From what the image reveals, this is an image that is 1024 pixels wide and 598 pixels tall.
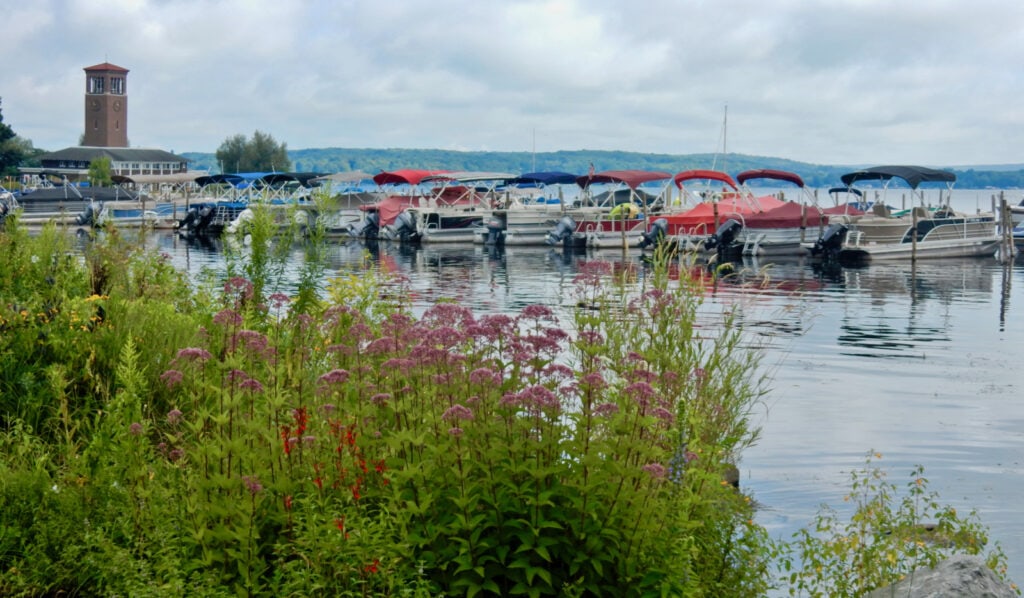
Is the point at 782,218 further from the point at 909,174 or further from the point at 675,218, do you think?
the point at 909,174

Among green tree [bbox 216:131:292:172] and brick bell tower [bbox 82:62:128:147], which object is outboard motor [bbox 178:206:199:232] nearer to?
green tree [bbox 216:131:292:172]

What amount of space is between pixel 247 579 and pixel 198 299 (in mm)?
8248

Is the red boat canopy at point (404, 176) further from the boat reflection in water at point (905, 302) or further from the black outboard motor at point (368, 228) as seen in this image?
the boat reflection in water at point (905, 302)

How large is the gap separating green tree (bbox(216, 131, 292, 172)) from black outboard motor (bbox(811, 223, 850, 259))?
380ft

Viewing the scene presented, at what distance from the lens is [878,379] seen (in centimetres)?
2045

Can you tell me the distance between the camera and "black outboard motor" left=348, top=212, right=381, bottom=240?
223ft

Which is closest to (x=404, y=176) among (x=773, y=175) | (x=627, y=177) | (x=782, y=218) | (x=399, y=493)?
(x=627, y=177)

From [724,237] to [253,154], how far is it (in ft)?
390

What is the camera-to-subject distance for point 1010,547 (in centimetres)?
1069

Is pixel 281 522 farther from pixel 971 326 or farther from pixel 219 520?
pixel 971 326

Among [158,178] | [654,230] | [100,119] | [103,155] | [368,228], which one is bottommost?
[368,228]

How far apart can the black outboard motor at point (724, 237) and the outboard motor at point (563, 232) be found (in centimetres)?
881

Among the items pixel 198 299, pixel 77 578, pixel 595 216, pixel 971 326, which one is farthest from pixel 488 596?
pixel 595 216

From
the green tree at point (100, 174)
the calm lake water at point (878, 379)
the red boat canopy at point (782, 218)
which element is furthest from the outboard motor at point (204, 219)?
the green tree at point (100, 174)
